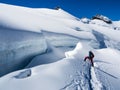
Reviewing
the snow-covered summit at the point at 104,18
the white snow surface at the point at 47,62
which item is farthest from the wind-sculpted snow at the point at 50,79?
the snow-covered summit at the point at 104,18

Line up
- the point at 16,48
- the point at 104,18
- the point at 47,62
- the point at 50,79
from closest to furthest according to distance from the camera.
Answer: the point at 50,79 < the point at 16,48 < the point at 47,62 < the point at 104,18

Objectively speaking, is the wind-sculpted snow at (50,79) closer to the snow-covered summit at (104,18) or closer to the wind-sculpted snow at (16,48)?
the wind-sculpted snow at (16,48)

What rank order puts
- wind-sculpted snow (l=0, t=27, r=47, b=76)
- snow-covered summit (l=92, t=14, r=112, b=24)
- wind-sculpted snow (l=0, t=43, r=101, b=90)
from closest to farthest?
wind-sculpted snow (l=0, t=43, r=101, b=90) → wind-sculpted snow (l=0, t=27, r=47, b=76) → snow-covered summit (l=92, t=14, r=112, b=24)

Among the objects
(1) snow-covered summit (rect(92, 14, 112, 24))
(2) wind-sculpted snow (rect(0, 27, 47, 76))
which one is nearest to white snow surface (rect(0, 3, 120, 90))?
(2) wind-sculpted snow (rect(0, 27, 47, 76))

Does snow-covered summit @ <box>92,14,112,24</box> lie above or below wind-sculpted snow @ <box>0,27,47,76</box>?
above

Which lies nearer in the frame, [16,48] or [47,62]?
[16,48]

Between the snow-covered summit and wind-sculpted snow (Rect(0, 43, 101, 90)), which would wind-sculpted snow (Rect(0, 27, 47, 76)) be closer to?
wind-sculpted snow (Rect(0, 43, 101, 90))

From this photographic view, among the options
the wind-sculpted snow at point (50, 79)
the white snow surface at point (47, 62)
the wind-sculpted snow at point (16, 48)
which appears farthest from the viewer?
the wind-sculpted snow at point (16, 48)

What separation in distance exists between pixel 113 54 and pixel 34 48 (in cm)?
1055

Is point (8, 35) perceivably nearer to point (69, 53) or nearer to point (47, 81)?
point (47, 81)

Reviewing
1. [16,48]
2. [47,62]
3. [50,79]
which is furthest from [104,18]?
[50,79]

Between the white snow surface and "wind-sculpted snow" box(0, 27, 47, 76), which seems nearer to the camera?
the white snow surface

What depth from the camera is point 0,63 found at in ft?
45.7

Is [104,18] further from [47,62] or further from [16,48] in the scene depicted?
[16,48]
